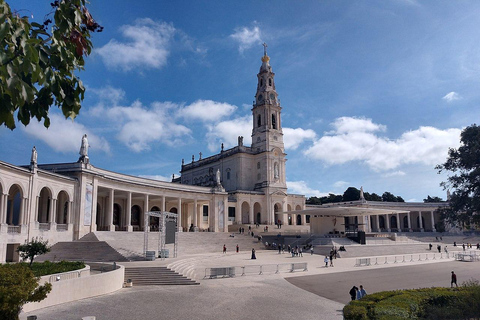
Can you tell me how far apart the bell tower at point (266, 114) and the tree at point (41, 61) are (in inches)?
2514

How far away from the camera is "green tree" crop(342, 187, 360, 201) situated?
103 metres

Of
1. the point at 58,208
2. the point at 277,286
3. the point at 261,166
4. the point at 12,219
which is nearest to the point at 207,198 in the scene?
the point at 261,166

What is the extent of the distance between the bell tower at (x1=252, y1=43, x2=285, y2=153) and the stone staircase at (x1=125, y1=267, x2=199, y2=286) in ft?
158

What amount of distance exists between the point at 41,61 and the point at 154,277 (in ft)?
64.3

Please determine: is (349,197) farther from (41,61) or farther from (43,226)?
(41,61)

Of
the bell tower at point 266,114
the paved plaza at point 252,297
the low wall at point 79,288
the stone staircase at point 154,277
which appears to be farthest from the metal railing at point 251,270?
the bell tower at point 266,114

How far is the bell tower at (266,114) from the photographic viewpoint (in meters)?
71.2

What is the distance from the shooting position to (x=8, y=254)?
30.1 m

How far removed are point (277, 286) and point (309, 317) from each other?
7.19 meters

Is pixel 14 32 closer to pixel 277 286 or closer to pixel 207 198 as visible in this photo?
pixel 277 286

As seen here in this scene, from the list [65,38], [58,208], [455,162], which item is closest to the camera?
[65,38]

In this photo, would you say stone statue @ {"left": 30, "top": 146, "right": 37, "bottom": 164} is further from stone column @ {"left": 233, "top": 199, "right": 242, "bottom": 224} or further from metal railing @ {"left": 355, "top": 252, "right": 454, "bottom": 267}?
stone column @ {"left": 233, "top": 199, "right": 242, "bottom": 224}

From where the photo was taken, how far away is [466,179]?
707 inches

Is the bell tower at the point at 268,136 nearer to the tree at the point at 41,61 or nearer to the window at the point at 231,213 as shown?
the window at the point at 231,213
